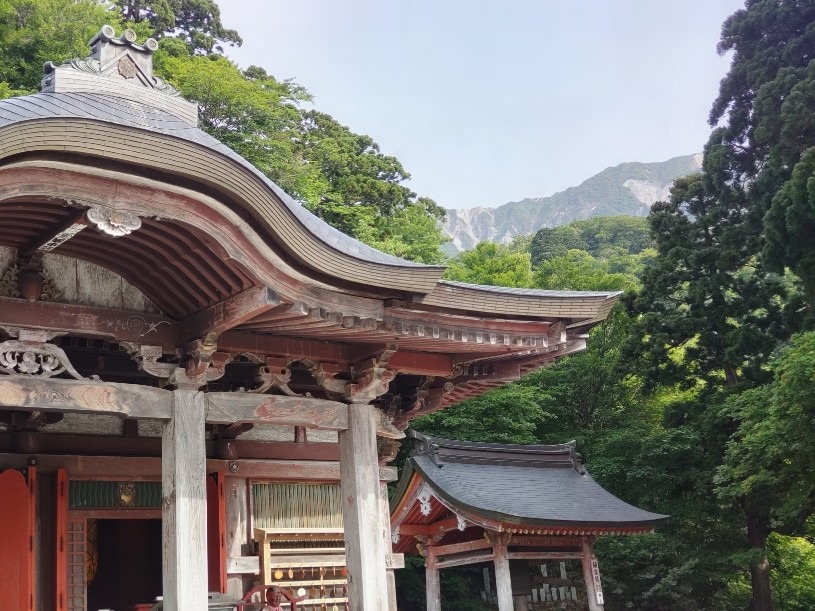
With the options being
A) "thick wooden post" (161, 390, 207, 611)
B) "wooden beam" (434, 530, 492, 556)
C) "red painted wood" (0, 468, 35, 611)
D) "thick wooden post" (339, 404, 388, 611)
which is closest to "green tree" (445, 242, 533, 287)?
"wooden beam" (434, 530, 492, 556)

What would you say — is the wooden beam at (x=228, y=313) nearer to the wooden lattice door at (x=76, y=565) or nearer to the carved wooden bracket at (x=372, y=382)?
the carved wooden bracket at (x=372, y=382)

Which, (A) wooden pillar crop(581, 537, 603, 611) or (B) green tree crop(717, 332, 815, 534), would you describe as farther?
(A) wooden pillar crop(581, 537, 603, 611)

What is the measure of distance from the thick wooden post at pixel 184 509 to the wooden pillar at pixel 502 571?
9772mm

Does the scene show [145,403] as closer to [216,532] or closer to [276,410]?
[276,410]

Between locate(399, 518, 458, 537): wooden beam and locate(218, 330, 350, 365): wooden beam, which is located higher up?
locate(218, 330, 350, 365): wooden beam

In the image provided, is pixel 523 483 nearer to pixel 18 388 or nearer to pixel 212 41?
Result: pixel 18 388

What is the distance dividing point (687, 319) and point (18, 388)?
20.6m

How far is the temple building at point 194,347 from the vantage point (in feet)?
19.5

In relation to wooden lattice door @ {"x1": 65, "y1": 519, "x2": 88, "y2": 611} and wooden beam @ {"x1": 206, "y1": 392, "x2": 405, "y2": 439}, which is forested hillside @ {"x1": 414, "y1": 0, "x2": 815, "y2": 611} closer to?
wooden beam @ {"x1": 206, "y1": 392, "x2": 405, "y2": 439}

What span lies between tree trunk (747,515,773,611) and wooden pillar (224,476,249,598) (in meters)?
15.8

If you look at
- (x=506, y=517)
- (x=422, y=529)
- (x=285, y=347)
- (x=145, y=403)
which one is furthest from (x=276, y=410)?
(x=422, y=529)

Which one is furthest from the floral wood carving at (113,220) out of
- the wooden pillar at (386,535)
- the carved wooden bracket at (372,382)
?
the wooden pillar at (386,535)

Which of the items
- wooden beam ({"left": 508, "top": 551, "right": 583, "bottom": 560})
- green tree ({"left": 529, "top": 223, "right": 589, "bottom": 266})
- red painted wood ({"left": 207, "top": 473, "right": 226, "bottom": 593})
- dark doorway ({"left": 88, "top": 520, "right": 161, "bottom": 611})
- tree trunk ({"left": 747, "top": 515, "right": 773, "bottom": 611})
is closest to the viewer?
red painted wood ({"left": 207, "top": 473, "right": 226, "bottom": 593})

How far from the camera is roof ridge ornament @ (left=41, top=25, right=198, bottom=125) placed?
720 cm
